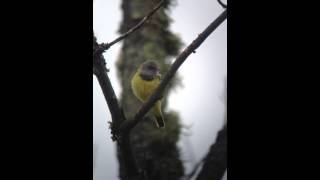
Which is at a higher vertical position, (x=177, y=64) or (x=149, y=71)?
(x=149, y=71)

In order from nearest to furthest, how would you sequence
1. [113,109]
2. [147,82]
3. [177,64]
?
[177,64] < [113,109] < [147,82]

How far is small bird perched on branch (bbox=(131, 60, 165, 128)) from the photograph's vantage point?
2.16 metres

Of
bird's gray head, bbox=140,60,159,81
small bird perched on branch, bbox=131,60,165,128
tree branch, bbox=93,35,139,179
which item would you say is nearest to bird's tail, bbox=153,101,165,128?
small bird perched on branch, bbox=131,60,165,128

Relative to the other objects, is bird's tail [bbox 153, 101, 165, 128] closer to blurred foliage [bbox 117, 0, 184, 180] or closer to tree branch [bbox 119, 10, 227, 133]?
blurred foliage [bbox 117, 0, 184, 180]

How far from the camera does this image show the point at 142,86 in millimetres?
2184

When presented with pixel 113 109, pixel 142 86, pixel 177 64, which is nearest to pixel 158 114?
pixel 142 86

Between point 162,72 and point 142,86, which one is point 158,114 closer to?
point 142,86

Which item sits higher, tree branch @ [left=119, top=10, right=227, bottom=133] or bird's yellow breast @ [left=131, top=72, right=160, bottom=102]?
bird's yellow breast @ [left=131, top=72, right=160, bottom=102]

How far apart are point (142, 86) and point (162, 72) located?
22cm

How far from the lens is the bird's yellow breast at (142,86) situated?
2164 millimetres

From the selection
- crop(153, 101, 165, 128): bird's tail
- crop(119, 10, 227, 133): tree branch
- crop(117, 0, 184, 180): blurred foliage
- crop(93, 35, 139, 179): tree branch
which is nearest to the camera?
crop(119, 10, 227, 133): tree branch

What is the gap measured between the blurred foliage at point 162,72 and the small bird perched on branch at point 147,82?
80 millimetres
